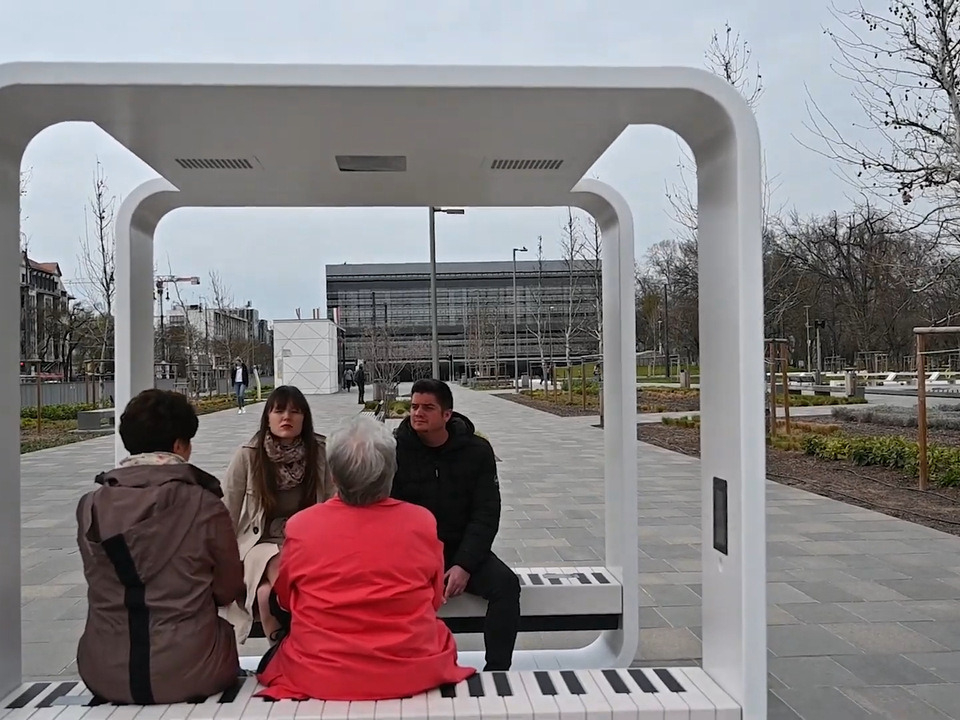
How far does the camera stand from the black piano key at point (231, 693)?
2.82 meters

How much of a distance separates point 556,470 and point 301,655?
11.1 m

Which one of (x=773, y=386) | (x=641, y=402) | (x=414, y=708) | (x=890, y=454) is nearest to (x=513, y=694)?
(x=414, y=708)

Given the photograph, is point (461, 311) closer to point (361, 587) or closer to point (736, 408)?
point (736, 408)

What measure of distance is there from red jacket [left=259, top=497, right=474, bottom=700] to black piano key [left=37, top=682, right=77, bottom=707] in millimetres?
759

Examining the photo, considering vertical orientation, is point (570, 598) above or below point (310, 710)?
below

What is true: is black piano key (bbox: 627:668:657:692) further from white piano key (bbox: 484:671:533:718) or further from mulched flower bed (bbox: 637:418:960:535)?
mulched flower bed (bbox: 637:418:960:535)

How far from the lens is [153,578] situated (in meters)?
2.68

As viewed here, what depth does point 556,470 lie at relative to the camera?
45.1 ft

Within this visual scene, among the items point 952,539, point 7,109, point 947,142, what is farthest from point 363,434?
point 947,142

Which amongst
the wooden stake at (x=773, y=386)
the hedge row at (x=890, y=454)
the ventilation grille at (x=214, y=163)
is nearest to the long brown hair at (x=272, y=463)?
the ventilation grille at (x=214, y=163)

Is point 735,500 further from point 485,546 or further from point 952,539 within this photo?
point 952,539

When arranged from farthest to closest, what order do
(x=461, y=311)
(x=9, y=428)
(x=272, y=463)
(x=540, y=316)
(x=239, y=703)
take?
(x=461, y=311) < (x=540, y=316) < (x=272, y=463) < (x=9, y=428) < (x=239, y=703)

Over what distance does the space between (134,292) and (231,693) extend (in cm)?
209

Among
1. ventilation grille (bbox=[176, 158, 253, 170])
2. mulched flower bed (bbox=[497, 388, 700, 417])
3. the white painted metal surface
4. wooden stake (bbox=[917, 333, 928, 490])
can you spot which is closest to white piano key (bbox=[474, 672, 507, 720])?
ventilation grille (bbox=[176, 158, 253, 170])
